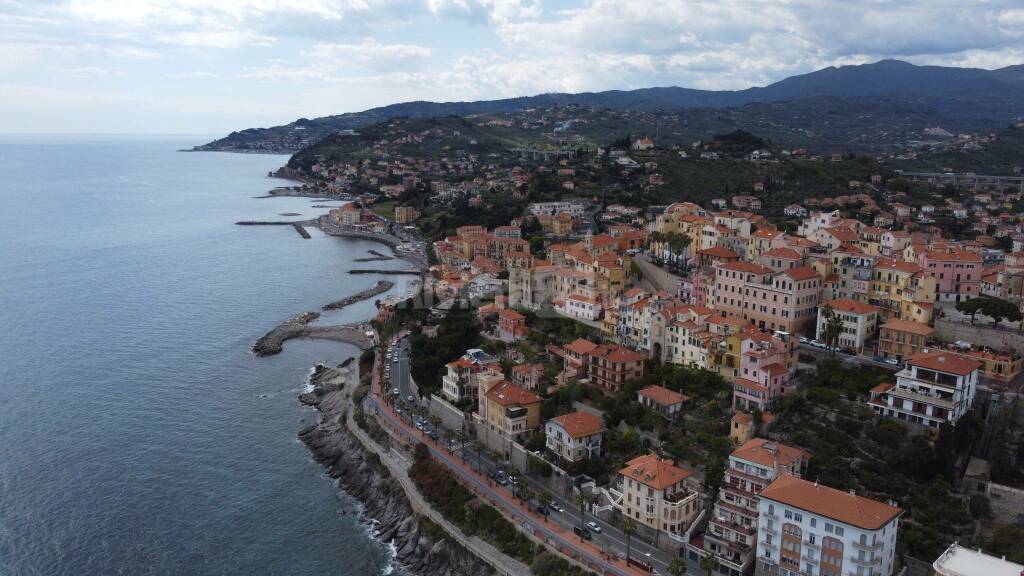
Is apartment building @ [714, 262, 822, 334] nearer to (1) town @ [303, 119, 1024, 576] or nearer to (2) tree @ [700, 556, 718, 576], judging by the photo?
(1) town @ [303, 119, 1024, 576]

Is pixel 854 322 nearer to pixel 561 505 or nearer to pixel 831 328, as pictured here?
pixel 831 328

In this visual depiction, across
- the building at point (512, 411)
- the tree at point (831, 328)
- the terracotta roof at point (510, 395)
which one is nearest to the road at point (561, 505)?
the building at point (512, 411)

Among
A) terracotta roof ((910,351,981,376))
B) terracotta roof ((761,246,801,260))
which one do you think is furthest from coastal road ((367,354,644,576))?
terracotta roof ((761,246,801,260))

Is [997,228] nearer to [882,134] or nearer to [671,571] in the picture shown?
[671,571]

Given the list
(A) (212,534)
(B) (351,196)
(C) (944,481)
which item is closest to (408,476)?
(A) (212,534)

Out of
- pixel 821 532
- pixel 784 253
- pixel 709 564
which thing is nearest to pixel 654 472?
pixel 709 564

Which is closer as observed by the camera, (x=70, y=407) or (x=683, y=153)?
(x=70, y=407)

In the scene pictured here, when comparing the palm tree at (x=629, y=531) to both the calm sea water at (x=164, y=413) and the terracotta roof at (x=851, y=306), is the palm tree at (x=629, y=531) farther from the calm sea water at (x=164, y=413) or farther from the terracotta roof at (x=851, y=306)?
the terracotta roof at (x=851, y=306)
